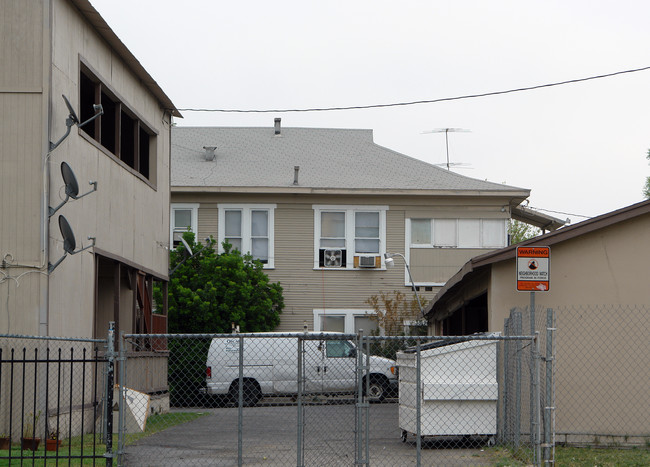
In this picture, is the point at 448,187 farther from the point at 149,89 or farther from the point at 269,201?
the point at 149,89

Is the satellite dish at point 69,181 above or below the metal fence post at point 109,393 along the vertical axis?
above

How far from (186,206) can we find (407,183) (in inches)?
301

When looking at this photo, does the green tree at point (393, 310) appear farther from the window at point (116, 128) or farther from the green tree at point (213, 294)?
the window at point (116, 128)

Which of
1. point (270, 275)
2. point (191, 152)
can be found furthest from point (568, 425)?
point (191, 152)

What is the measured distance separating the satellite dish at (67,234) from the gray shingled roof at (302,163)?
58.4 ft

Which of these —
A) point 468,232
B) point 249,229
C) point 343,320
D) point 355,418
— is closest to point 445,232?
point 468,232

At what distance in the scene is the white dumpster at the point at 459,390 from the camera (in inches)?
511

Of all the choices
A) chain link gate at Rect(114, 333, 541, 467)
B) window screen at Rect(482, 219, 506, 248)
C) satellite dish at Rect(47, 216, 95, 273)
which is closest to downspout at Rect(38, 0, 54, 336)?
satellite dish at Rect(47, 216, 95, 273)

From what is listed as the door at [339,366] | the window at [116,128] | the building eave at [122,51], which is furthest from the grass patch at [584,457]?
the door at [339,366]

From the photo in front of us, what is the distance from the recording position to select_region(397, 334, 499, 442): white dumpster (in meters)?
13.0

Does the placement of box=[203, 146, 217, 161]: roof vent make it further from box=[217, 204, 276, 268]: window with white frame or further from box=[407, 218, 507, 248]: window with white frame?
box=[407, 218, 507, 248]: window with white frame

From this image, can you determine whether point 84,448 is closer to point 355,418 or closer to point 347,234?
point 355,418

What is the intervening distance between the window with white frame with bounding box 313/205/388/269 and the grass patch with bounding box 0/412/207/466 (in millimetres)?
11899

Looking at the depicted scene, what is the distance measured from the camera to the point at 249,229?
105ft
